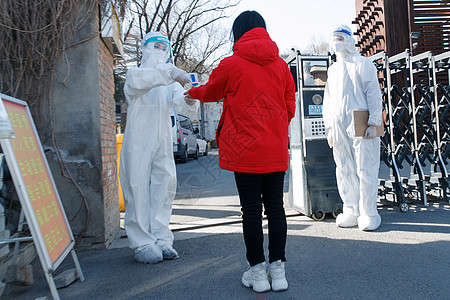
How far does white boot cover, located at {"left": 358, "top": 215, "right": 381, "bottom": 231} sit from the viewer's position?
3908 mm

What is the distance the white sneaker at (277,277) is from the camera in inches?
95.3

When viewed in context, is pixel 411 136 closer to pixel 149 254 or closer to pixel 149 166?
pixel 149 166

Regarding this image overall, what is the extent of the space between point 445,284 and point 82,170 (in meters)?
3.23

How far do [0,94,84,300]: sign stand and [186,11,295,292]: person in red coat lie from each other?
125 cm

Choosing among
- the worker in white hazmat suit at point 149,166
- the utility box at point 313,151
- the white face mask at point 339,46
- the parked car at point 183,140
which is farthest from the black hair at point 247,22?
the parked car at point 183,140

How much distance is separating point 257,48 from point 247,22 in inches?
12.6

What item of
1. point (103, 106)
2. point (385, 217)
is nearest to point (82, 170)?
point (103, 106)

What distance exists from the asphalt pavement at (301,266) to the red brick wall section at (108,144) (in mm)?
258

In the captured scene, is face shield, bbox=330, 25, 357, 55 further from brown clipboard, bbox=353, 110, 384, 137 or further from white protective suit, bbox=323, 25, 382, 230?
brown clipboard, bbox=353, 110, 384, 137

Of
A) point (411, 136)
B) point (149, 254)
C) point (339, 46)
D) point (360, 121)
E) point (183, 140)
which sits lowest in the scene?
point (149, 254)

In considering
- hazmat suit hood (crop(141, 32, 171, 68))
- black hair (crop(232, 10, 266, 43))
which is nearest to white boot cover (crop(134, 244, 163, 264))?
hazmat suit hood (crop(141, 32, 171, 68))

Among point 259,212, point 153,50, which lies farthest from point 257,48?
point 153,50

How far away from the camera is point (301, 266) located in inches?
114

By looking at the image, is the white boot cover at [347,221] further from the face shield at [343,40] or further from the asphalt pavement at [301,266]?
the face shield at [343,40]
